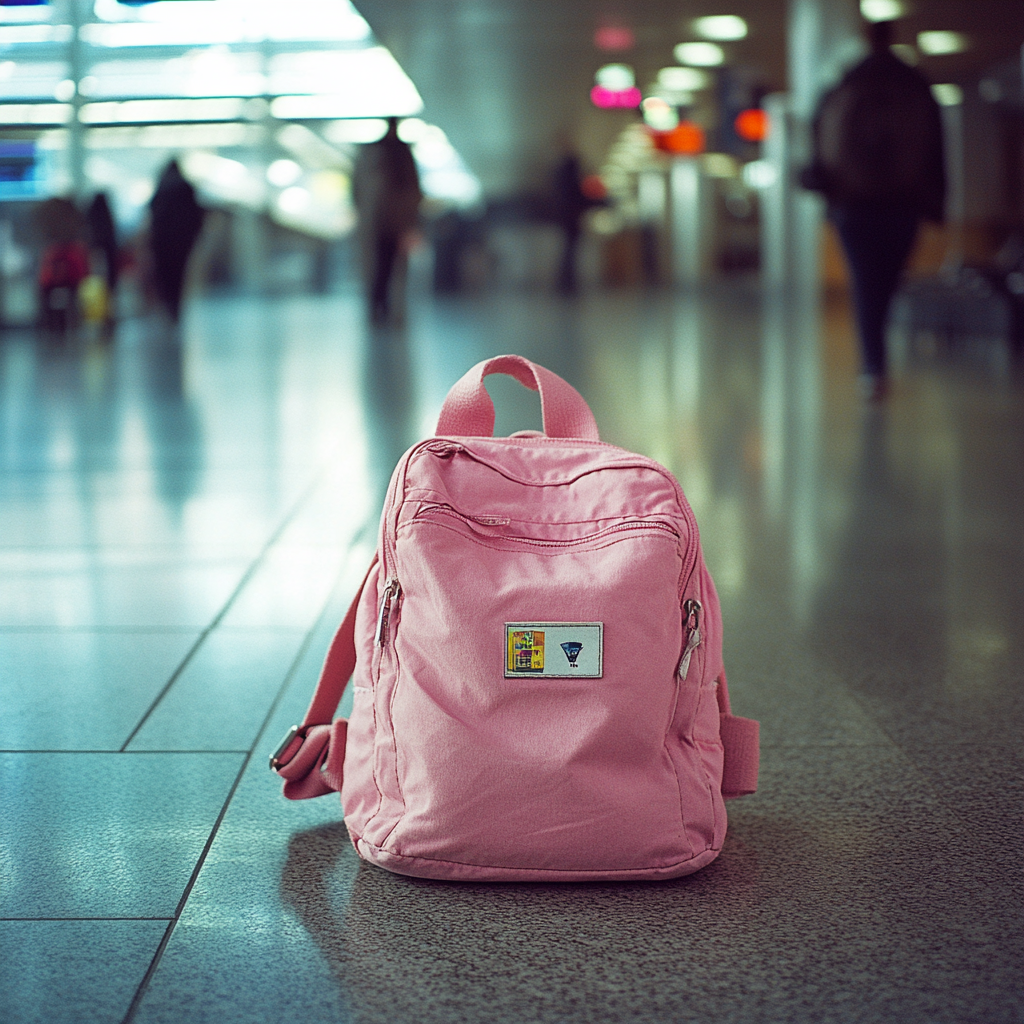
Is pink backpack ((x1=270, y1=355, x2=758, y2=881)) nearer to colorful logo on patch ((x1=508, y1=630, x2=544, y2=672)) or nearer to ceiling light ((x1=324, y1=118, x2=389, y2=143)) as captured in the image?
colorful logo on patch ((x1=508, y1=630, x2=544, y2=672))

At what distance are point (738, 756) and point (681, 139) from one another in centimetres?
3173

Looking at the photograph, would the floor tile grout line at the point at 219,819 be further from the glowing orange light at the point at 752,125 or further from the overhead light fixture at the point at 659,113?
the overhead light fixture at the point at 659,113

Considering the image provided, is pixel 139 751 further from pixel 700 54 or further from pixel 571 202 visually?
pixel 571 202

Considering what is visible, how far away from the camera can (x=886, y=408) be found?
6.97 meters

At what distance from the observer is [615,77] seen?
966 inches

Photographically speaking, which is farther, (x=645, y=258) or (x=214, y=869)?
(x=645, y=258)

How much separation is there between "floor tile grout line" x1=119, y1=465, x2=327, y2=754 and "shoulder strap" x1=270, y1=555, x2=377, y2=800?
407 millimetres

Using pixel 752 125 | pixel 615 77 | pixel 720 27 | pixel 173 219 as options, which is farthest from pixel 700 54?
pixel 173 219

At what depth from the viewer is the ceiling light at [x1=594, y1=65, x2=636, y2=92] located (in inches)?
928

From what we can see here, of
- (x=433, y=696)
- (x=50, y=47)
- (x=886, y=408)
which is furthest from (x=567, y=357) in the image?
(x=50, y=47)

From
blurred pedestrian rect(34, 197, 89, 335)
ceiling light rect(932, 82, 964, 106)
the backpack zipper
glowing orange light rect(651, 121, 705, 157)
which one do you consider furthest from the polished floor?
glowing orange light rect(651, 121, 705, 157)

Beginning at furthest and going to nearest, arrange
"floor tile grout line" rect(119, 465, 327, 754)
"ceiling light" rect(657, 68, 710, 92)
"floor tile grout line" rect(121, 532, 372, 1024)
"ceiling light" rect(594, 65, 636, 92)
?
1. "ceiling light" rect(657, 68, 710, 92)
2. "ceiling light" rect(594, 65, 636, 92)
3. "floor tile grout line" rect(119, 465, 327, 754)
4. "floor tile grout line" rect(121, 532, 372, 1024)

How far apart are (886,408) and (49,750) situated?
5621 mm

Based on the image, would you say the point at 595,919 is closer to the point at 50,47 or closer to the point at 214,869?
the point at 214,869
